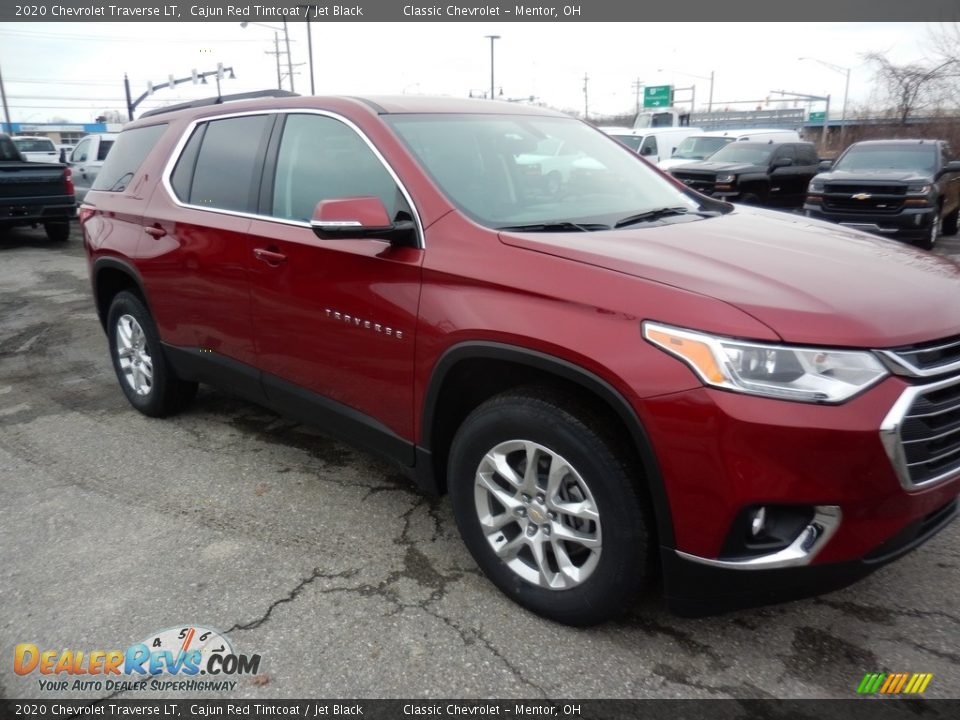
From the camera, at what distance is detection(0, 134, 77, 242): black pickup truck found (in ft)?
37.8

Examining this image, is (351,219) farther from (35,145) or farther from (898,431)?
(35,145)

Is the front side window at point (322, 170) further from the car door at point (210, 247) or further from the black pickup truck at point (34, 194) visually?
the black pickup truck at point (34, 194)

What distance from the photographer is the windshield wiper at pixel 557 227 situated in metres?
2.70

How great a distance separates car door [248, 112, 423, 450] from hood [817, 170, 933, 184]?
30.7 ft

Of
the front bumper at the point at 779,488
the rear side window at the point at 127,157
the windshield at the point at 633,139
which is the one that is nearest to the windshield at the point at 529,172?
the front bumper at the point at 779,488

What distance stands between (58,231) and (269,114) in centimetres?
1161

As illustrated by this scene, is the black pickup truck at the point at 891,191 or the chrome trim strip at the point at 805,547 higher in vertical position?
the black pickup truck at the point at 891,191

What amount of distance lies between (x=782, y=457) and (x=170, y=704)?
2.00m

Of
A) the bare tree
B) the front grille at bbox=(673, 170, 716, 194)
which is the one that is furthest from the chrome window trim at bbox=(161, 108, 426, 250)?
the bare tree

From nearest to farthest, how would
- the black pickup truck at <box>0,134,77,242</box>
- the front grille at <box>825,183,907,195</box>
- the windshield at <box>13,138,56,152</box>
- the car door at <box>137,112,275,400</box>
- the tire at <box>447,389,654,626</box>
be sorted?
1. the tire at <box>447,389,654,626</box>
2. the car door at <box>137,112,275,400</box>
3. the front grille at <box>825,183,907,195</box>
4. the black pickup truck at <box>0,134,77,242</box>
5. the windshield at <box>13,138,56,152</box>

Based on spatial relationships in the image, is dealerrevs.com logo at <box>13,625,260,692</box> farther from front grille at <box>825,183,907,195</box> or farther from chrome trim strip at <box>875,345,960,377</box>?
front grille at <box>825,183,907,195</box>

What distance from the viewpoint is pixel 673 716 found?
218cm

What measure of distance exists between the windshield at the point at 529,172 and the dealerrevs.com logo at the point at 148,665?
1.77m

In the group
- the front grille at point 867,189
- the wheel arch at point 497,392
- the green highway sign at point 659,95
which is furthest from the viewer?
the green highway sign at point 659,95
